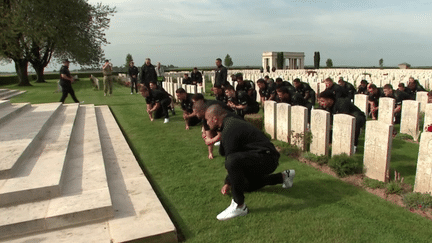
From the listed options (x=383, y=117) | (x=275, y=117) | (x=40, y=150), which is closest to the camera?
(x=40, y=150)

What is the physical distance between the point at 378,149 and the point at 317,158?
1.01m

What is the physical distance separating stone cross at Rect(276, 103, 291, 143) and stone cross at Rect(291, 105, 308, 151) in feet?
0.46

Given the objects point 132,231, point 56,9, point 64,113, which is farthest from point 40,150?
point 56,9

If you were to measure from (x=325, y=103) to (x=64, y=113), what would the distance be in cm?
629

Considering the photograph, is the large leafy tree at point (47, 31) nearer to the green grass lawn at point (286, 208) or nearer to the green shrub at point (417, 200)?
the green grass lawn at point (286, 208)

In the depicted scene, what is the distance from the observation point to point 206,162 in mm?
4633

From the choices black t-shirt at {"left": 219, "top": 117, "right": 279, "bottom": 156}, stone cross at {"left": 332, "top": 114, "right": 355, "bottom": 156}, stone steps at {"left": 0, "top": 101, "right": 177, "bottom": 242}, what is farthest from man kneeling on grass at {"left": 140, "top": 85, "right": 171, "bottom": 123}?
black t-shirt at {"left": 219, "top": 117, "right": 279, "bottom": 156}

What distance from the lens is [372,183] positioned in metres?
3.61

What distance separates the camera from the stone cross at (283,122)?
5395mm

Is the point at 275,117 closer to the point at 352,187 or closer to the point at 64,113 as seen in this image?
the point at 352,187

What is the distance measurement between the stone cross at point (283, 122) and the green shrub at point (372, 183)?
Result: 184 centimetres

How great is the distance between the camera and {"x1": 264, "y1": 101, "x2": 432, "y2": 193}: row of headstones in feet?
10.4

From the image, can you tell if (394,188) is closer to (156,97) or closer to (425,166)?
(425,166)

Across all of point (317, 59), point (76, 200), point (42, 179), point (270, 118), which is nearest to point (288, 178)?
point (76, 200)
